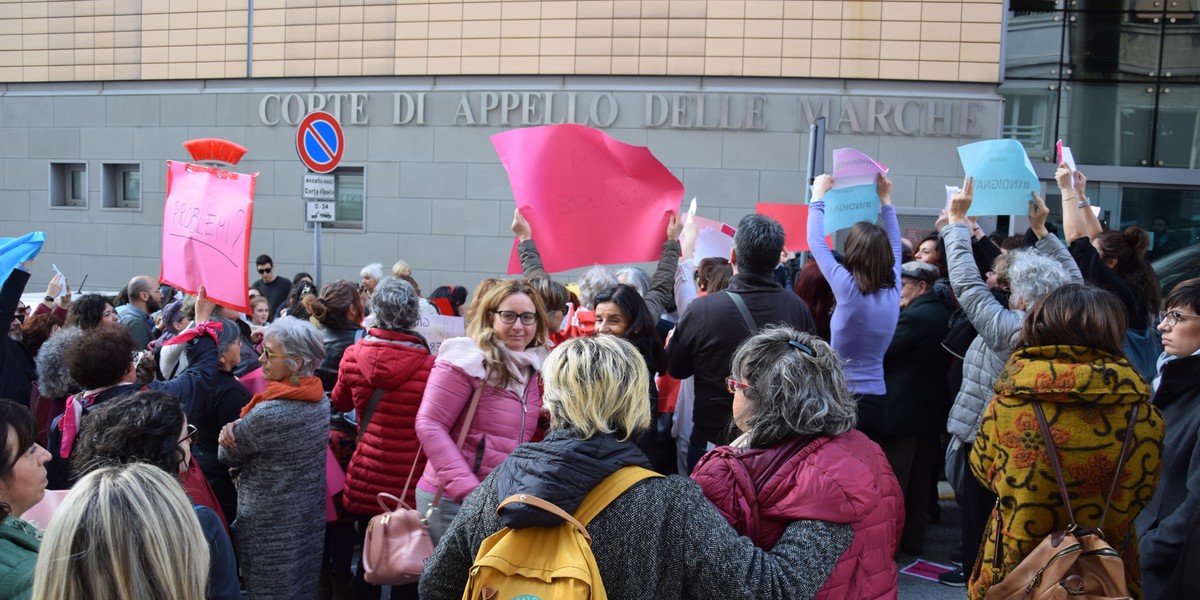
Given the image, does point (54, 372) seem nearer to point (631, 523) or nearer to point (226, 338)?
point (226, 338)

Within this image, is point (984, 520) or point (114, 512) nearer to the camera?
point (114, 512)

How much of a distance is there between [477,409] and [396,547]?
1.95ft

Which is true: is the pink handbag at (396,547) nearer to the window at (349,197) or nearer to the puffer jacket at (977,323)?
the puffer jacket at (977,323)

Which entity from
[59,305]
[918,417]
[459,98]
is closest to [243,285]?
[59,305]

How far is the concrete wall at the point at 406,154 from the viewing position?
11.7 meters

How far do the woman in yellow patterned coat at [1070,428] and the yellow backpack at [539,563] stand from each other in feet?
5.08

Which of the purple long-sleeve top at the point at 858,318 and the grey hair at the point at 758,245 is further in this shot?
the purple long-sleeve top at the point at 858,318

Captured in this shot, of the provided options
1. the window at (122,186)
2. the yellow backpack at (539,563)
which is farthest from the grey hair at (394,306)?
the window at (122,186)

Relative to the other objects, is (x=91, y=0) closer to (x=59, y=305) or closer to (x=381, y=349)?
(x=59, y=305)

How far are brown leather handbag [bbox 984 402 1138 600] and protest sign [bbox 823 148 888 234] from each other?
2.49m

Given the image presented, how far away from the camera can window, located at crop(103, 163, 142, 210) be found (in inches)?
572

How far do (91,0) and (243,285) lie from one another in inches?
476

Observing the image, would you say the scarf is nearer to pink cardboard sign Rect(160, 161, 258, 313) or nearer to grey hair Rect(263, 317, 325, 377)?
grey hair Rect(263, 317, 325, 377)

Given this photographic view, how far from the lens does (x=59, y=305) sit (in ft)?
20.3
